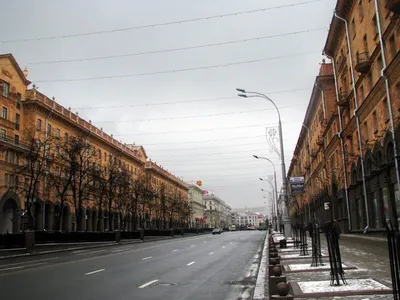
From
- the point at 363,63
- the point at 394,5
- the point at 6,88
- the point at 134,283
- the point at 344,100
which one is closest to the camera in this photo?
the point at 134,283

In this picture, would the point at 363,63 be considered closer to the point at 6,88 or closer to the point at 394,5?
the point at 394,5

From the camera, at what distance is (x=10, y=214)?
173 ft

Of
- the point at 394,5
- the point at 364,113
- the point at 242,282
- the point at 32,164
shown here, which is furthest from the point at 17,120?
the point at 242,282

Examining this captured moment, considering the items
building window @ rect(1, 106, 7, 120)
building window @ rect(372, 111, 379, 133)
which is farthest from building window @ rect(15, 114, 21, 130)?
building window @ rect(372, 111, 379, 133)

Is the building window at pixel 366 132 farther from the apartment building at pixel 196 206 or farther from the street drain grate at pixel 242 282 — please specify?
the apartment building at pixel 196 206

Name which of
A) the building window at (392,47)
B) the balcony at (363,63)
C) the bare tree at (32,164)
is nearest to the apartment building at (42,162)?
the bare tree at (32,164)

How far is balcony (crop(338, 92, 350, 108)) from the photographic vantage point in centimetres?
→ 3916

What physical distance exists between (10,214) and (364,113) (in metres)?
42.0

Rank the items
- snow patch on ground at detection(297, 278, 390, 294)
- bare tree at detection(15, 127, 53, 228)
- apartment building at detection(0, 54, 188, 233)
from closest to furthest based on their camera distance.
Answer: snow patch on ground at detection(297, 278, 390, 294), bare tree at detection(15, 127, 53, 228), apartment building at detection(0, 54, 188, 233)

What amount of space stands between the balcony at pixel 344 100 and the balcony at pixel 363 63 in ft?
22.5

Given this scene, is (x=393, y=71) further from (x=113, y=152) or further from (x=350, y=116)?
(x=113, y=152)

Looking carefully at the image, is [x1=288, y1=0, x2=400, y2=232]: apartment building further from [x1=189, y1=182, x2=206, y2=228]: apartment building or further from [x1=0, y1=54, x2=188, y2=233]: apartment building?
[x1=189, y1=182, x2=206, y2=228]: apartment building

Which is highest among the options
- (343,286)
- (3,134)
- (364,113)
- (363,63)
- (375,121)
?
(3,134)

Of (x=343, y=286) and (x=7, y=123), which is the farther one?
(x=7, y=123)
